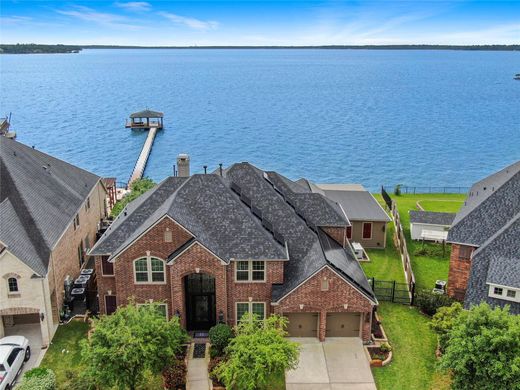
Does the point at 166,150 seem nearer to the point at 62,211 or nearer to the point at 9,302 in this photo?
the point at 62,211

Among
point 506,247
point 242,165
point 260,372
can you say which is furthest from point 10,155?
point 506,247

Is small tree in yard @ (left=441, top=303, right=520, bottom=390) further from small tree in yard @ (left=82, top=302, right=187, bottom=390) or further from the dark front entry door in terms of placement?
the dark front entry door

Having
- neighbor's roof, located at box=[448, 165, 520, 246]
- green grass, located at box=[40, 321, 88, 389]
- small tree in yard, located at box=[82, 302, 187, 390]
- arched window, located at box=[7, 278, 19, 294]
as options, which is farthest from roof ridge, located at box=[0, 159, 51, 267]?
neighbor's roof, located at box=[448, 165, 520, 246]

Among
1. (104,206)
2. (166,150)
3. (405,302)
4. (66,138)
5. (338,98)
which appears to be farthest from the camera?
(338,98)

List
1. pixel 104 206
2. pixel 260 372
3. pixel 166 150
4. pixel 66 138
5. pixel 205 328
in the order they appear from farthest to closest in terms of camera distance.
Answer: pixel 66 138 → pixel 166 150 → pixel 104 206 → pixel 205 328 → pixel 260 372

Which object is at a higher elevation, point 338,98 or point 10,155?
point 338,98

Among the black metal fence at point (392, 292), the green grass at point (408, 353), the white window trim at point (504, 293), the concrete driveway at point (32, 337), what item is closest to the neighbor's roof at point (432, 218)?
the black metal fence at point (392, 292)
